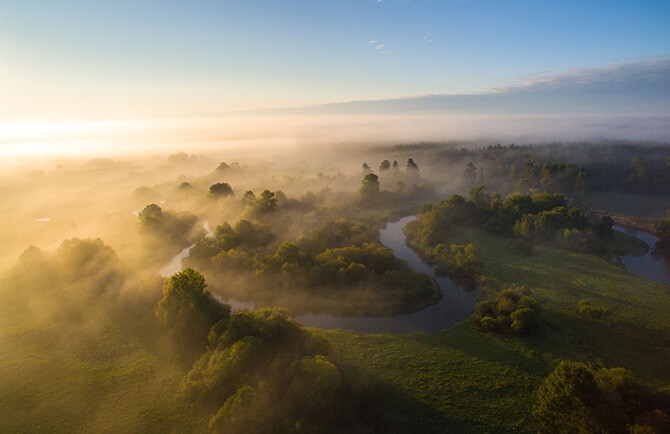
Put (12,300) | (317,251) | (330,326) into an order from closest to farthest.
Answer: (330,326) → (12,300) → (317,251)

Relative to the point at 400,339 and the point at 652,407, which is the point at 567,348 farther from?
the point at 400,339

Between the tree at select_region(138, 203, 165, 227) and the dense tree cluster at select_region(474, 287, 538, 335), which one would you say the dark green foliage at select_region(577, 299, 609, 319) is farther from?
the tree at select_region(138, 203, 165, 227)

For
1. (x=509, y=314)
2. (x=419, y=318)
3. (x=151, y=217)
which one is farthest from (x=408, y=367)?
(x=151, y=217)

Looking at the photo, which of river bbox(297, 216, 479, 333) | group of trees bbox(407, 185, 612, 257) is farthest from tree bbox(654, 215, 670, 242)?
river bbox(297, 216, 479, 333)

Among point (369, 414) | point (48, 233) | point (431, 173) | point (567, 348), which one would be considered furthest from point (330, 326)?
point (431, 173)

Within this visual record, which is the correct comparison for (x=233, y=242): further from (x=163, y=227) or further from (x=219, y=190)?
(x=219, y=190)
